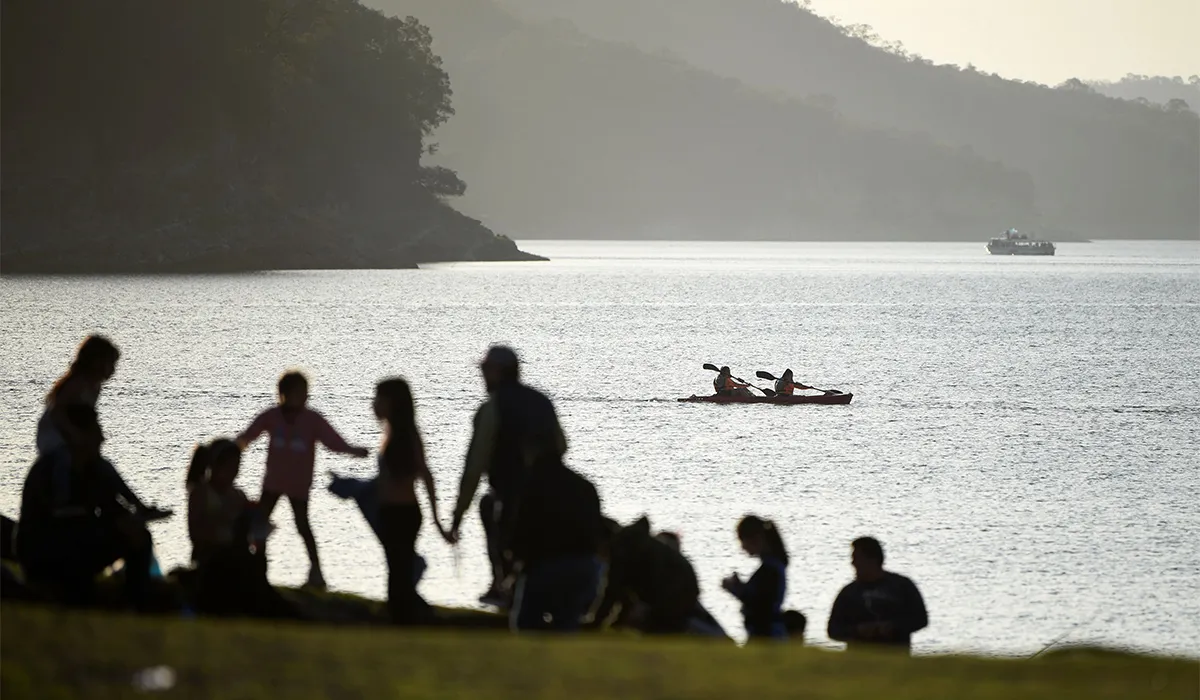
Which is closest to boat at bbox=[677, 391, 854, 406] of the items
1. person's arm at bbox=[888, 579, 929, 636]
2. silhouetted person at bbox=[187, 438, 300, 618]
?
person's arm at bbox=[888, 579, 929, 636]

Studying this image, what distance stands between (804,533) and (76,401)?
20.6 meters

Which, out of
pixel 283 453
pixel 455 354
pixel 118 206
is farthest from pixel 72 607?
pixel 118 206

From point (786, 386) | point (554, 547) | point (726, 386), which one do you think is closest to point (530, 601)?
point (554, 547)

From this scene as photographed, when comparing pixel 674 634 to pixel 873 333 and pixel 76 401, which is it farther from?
pixel 873 333

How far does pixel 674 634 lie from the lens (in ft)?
41.7

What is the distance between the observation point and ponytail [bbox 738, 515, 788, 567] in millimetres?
13867

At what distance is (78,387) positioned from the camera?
531 inches

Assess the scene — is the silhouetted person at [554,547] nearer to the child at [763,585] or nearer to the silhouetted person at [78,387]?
the child at [763,585]

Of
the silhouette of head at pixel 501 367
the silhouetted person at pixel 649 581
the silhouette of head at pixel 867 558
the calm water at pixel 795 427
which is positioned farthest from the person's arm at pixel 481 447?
the calm water at pixel 795 427

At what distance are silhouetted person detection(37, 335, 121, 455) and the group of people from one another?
15 mm

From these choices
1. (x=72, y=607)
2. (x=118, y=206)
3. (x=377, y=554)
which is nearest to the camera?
(x=72, y=607)

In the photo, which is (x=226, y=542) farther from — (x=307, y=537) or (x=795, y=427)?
(x=795, y=427)

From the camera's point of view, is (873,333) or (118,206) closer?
(873,333)

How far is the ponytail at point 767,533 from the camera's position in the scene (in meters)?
13.9
